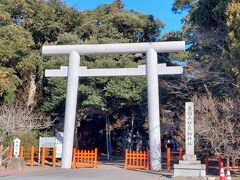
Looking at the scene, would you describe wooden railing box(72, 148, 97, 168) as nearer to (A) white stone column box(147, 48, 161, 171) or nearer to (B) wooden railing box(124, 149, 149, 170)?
(B) wooden railing box(124, 149, 149, 170)

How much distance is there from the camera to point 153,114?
61.2 feet

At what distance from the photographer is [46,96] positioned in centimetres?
2598

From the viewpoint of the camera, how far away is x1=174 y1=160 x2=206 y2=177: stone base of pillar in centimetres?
1381

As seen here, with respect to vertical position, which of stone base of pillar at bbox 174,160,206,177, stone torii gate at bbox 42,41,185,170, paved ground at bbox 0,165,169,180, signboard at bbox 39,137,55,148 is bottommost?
paved ground at bbox 0,165,169,180

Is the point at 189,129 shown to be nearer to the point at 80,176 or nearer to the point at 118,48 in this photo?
the point at 80,176

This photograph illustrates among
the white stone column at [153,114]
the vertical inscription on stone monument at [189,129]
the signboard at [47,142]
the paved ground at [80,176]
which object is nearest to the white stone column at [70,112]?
the signboard at [47,142]

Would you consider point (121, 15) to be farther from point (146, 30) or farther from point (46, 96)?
point (46, 96)

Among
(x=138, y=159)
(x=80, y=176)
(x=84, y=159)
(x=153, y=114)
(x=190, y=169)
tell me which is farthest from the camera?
(x=84, y=159)

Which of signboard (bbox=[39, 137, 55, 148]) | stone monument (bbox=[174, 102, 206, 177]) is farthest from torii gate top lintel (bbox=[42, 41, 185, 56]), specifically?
stone monument (bbox=[174, 102, 206, 177])

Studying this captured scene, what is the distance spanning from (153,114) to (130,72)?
101 inches

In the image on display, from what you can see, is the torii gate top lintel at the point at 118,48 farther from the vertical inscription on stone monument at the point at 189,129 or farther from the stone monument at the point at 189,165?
the stone monument at the point at 189,165

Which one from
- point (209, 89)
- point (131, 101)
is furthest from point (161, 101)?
point (209, 89)

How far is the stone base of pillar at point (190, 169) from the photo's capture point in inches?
544

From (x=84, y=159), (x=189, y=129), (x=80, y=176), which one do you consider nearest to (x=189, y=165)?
(x=189, y=129)
